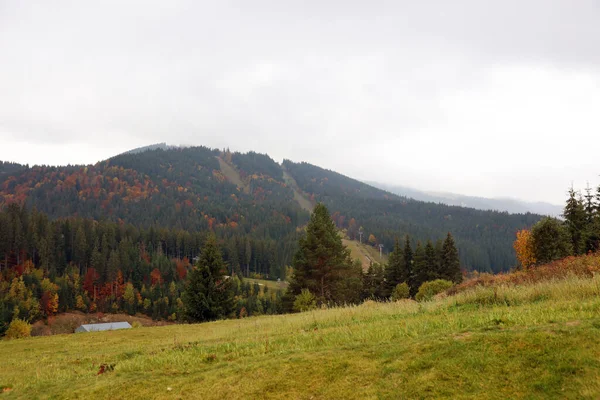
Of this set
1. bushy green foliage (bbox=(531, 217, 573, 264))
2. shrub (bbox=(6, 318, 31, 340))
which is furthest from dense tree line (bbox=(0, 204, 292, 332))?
bushy green foliage (bbox=(531, 217, 573, 264))

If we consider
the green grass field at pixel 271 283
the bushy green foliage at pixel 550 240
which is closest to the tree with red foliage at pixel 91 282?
the green grass field at pixel 271 283

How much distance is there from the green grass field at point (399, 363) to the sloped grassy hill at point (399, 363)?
0.9 inches

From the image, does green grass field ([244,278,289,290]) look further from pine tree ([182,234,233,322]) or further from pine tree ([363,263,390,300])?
pine tree ([182,234,233,322])

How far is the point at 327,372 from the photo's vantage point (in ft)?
22.1

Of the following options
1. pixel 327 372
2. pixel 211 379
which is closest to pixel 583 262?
pixel 327 372

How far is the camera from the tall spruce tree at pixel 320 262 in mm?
40281

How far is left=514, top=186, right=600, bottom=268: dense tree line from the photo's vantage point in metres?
→ 44.4

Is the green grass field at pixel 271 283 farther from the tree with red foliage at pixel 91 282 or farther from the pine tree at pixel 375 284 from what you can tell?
the pine tree at pixel 375 284

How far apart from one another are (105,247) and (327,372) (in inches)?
4866

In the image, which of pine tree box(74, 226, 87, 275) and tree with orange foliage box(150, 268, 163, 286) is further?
tree with orange foliage box(150, 268, 163, 286)

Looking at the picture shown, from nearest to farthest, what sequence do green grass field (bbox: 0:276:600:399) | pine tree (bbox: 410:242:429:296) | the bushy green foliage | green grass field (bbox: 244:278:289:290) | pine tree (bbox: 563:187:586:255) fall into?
green grass field (bbox: 0:276:600:399) < the bushy green foliage < pine tree (bbox: 563:187:586:255) < pine tree (bbox: 410:242:429:296) < green grass field (bbox: 244:278:289:290)

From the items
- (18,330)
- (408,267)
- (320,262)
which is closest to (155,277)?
(18,330)

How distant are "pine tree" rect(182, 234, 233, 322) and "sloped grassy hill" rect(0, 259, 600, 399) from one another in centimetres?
2395

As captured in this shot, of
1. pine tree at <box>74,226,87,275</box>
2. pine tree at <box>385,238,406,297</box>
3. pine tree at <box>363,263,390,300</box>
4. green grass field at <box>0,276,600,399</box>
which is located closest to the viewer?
green grass field at <box>0,276,600,399</box>
